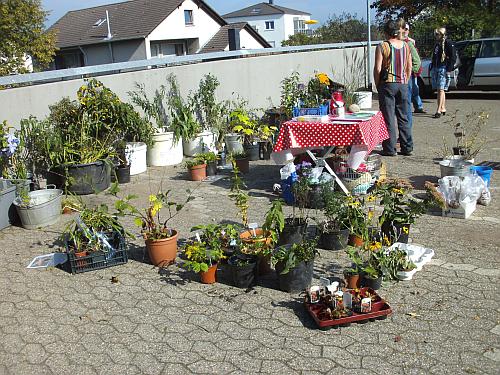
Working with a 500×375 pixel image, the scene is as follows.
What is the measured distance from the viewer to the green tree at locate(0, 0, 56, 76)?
92.0ft

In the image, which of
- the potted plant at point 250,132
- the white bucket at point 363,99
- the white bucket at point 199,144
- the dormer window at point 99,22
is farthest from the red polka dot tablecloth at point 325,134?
A: the dormer window at point 99,22

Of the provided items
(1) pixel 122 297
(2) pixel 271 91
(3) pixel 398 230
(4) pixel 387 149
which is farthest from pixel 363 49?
(1) pixel 122 297

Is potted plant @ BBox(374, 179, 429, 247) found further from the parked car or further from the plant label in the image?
the parked car

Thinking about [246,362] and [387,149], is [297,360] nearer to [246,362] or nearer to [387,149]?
[246,362]

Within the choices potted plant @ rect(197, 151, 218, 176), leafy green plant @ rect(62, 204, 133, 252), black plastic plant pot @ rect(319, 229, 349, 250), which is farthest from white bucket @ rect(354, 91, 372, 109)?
leafy green plant @ rect(62, 204, 133, 252)

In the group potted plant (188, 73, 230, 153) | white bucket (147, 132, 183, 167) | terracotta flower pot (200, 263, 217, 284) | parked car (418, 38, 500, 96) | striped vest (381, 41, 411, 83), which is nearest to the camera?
terracotta flower pot (200, 263, 217, 284)

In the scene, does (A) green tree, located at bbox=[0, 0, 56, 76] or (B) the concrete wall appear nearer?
(B) the concrete wall

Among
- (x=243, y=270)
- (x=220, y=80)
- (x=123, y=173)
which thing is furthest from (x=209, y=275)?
(x=220, y=80)

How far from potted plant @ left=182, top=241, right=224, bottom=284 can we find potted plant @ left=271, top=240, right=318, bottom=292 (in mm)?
470

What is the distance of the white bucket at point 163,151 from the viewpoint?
8.55 meters

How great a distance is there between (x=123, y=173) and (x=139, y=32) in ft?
108

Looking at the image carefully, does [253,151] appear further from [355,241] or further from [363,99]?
[363,99]

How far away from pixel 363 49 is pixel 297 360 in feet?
51.0

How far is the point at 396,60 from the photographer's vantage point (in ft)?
25.9
